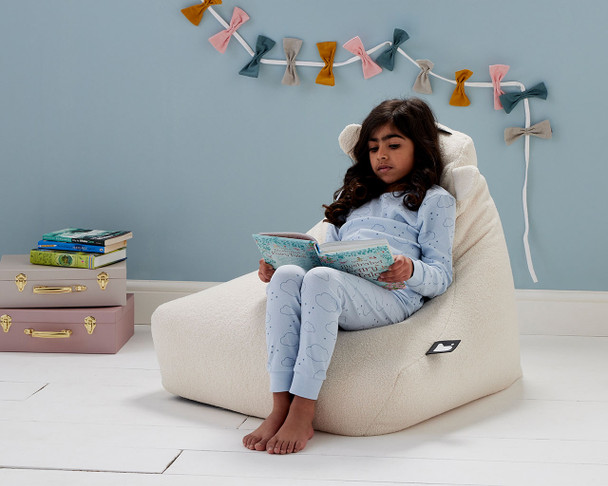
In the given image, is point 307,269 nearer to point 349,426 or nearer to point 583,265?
point 349,426

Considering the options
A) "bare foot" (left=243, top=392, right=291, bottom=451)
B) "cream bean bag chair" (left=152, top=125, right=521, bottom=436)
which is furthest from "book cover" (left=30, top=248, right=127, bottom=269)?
"bare foot" (left=243, top=392, right=291, bottom=451)

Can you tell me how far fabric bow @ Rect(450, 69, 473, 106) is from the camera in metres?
2.64

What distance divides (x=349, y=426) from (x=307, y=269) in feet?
1.22

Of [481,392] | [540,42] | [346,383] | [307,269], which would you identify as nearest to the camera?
[346,383]

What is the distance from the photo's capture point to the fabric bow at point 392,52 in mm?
2627

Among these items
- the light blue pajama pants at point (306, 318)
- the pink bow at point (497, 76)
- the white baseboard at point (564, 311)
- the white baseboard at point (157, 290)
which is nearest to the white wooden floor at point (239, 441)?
the light blue pajama pants at point (306, 318)

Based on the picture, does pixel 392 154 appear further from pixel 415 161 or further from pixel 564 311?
pixel 564 311

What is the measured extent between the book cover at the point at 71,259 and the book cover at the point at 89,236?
0.13 feet

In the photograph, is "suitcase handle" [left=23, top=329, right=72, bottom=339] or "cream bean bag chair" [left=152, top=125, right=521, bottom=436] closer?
"cream bean bag chair" [left=152, top=125, right=521, bottom=436]

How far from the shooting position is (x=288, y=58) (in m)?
2.70

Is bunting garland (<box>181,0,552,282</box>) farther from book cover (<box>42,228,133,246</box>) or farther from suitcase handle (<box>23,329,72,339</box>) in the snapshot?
suitcase handle (<box>23,329,72,339</box>)

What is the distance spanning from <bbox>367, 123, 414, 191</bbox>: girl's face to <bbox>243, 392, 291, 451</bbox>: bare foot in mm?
683

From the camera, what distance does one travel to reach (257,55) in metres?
2.69

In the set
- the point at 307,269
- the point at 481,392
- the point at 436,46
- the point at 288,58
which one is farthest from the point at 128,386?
the point at 436,46
